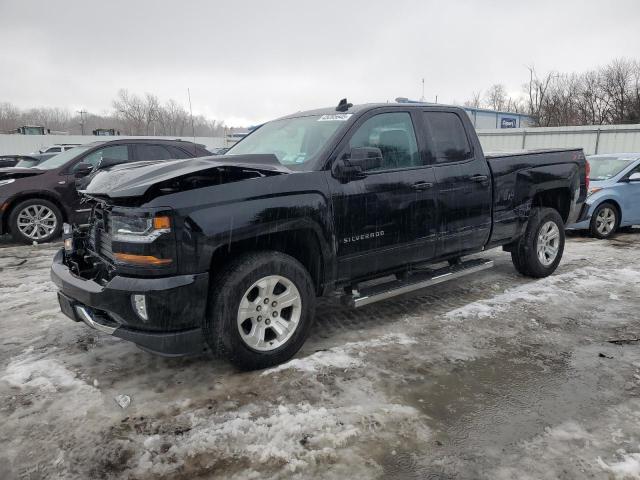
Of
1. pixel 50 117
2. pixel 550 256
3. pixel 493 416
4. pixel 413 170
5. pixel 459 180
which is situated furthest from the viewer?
pixel 50 117

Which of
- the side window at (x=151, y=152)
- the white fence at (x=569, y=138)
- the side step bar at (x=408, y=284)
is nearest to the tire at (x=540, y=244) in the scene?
the side step bar at (x=408, y=284)

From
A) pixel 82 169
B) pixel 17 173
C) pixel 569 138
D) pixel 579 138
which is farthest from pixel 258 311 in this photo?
pixel 569 138

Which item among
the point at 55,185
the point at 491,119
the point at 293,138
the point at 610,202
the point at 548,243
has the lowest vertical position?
the point at 548,243

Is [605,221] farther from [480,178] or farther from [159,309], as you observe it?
[159,309]

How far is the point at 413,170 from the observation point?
165 inches

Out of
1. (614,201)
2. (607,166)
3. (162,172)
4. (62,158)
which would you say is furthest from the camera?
(607,166)

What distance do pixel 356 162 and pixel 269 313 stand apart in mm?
1293

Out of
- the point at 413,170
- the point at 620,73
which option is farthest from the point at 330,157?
the point at 620,73

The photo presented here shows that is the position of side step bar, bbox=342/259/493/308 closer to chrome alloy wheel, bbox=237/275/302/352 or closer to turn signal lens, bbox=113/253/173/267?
chrome alloy wheel, bbox=237/275/302/352

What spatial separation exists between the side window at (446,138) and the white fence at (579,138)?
11372 millimetres

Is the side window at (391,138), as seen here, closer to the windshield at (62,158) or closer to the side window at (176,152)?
the side window at (176,152)

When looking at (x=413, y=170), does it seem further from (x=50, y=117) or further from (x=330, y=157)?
(x=50, y=117)

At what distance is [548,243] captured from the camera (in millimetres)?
5746

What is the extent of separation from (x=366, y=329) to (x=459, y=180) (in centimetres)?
167
